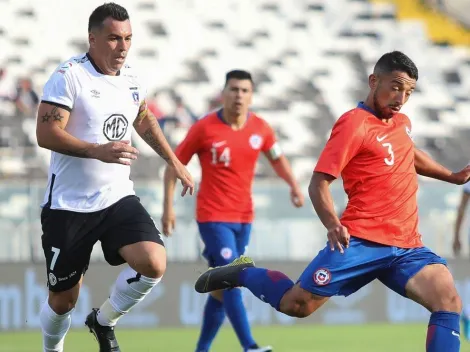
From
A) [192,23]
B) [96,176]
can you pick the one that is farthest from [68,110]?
[192,23]

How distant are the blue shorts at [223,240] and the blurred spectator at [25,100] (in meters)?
9.22

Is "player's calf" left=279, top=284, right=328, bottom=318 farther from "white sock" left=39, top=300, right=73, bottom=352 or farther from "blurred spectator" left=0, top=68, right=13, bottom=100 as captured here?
"blurred spectator" left=0, top=68, right=13, bottom=100

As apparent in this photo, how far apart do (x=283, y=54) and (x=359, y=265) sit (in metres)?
16.7

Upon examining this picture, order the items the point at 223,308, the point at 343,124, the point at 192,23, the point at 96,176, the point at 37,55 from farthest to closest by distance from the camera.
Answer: the point at 192,23, the point at 37,55, the point at 223,308, the point at 96,176, the point at 343,124

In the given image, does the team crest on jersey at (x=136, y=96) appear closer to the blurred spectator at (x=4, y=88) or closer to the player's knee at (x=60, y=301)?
the player's knee at (x=60, y=301)

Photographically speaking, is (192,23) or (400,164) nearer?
(400,164)

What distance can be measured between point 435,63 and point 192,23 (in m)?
5.45

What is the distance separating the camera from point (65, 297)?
7.48 metres

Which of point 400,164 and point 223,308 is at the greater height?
point 400,164

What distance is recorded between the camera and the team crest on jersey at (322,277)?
6875 millimetres

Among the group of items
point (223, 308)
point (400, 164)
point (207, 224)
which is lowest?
point (223, 308)

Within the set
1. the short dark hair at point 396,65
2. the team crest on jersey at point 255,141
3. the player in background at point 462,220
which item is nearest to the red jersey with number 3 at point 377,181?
the short dark hair at point 396,65

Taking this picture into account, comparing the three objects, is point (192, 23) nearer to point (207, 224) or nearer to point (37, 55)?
point (37, 55)

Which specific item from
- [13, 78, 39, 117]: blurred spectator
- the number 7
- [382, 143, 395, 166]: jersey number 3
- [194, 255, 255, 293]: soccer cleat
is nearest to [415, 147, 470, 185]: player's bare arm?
[382, 143, 395, 166]: jersey number 3
